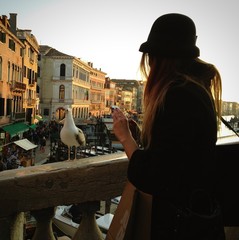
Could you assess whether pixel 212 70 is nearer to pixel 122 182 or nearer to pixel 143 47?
pixel 143 47

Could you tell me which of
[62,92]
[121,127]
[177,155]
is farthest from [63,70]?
[177,155]

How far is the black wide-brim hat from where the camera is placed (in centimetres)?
123

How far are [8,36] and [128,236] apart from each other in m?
24.0

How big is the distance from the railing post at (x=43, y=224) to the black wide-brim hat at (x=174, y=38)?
36.1 inches

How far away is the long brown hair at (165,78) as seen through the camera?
1.17m

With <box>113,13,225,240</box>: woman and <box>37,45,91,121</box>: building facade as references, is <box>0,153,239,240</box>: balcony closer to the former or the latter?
<box>113,13,225,240</box>: woman

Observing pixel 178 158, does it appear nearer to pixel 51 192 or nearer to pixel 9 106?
pixel 51 192

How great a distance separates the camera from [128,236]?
1183mm

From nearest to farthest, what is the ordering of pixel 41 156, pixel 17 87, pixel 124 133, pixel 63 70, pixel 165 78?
pixel 165 78 < pixel 124 133 < pixel 41 156 < pixel 17 87 < pixel 63 70

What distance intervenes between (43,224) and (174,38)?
1.04m

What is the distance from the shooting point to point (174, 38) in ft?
4.04

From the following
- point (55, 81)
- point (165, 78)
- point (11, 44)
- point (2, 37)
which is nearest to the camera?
point (165, 78)

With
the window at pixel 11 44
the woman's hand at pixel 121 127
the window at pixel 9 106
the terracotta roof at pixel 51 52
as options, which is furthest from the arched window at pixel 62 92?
the woman's hand at pixel 121 127

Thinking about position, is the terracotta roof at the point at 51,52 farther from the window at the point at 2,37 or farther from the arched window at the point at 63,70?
the window at the point at 2,37
